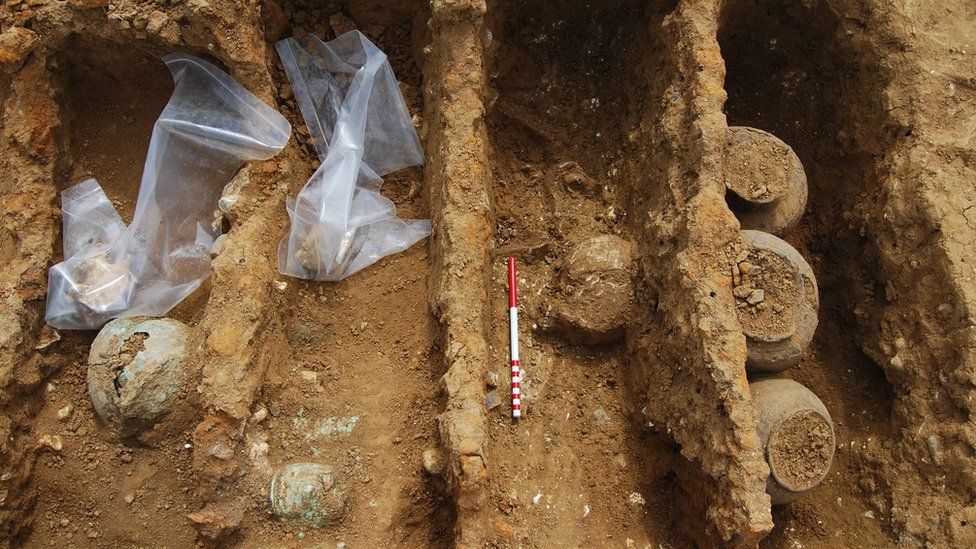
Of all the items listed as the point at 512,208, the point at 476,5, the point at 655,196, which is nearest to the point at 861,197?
the point at 655,196

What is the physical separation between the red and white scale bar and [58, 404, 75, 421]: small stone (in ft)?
6.76

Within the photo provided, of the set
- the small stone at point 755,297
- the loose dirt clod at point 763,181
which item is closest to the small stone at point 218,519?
the small stone at point 755,297

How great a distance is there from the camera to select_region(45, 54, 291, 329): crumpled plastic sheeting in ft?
11.3

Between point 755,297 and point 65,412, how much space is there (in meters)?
3.14

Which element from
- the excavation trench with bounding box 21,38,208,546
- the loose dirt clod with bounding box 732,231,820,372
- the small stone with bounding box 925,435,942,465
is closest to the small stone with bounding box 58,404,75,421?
the excavation trench with bounding box 21,38,208,546

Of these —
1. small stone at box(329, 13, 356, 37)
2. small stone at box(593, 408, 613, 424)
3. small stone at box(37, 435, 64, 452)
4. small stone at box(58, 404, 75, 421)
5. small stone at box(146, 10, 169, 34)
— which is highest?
small stone at box(146, 10, 169, 34)

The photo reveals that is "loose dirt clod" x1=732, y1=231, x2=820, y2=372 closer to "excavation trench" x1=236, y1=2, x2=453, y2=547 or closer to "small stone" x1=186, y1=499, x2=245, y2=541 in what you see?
"excavation trench" x1=236, y1=2, x2=453, y2=547

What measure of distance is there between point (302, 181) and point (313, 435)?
1.26 metres

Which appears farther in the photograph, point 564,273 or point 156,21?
point 564,273

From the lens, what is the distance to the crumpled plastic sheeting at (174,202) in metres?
3.46

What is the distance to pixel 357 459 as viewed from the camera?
126 inches

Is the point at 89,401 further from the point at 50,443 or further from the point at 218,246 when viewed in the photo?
the point at 218,246

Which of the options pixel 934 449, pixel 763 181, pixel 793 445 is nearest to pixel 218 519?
pixel 793 445

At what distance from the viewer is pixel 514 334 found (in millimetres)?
3434
